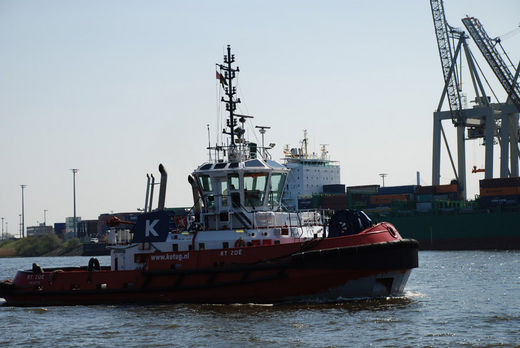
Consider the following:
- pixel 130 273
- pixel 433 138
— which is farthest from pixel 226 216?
pixel 433 138

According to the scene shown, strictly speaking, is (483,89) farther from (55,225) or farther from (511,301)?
(55,225)

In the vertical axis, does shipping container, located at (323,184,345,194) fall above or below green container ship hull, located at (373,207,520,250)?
above

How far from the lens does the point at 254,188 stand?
19750 millimetres

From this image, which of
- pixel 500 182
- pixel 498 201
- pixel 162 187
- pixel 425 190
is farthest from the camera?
pixel 425 190

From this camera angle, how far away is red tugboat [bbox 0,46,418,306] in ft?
57.9

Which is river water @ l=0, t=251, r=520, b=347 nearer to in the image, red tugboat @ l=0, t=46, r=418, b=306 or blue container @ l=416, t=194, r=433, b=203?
red tugboat @ l=0, t=46, r=418, b=306

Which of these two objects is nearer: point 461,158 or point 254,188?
point 254,188

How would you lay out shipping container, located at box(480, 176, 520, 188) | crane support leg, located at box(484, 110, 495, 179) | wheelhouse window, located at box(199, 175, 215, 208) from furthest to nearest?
crane support leg, located at box(484, 110, 495, 179)
shipping container, located at box(480, 176, 520, 188)
wheelhouse window, located at box(199, 175, 215, 208)

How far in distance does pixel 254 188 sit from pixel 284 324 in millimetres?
5375

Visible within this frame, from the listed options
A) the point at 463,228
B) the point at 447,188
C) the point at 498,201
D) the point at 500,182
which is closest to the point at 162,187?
the point at 463,228

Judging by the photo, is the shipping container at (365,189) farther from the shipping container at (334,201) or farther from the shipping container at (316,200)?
the shipping container at (316,200)

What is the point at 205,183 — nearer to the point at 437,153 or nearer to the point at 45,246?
the point at 437,153

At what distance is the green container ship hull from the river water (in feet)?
126

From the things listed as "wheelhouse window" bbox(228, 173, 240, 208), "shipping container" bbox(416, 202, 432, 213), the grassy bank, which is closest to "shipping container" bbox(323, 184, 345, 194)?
"shipping container" bbox(416, 202, 432, 213)
